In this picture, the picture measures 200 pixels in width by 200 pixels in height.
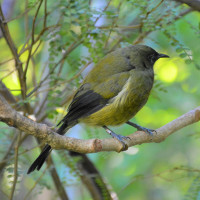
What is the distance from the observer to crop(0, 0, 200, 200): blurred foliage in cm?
273

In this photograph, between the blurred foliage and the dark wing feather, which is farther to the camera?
the dark wing feather

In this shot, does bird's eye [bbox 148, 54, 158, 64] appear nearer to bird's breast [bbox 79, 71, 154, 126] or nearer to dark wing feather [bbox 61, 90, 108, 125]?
bird's breast [bbox 79, 71, 154, 126]

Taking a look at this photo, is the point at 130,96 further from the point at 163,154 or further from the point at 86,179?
the point at 163,154

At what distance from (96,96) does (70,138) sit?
1.07 m

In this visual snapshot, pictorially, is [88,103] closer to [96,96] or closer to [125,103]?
[96,96]

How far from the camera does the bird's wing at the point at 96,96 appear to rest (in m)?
3.01

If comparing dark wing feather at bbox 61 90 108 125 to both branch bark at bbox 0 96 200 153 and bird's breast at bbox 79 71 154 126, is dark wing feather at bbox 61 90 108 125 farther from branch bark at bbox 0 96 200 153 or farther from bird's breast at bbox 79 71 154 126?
branch bark at bbox 0 96 200 153

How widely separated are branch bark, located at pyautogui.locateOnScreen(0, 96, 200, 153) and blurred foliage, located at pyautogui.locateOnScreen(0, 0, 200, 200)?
27 centimetres

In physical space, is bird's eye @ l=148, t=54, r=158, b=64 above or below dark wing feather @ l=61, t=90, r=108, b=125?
above

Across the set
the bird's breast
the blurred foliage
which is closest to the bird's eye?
the blurred foliage

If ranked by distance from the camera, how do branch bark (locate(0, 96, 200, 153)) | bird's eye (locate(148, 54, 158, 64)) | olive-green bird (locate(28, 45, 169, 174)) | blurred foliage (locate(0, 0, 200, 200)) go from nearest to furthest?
branch bark (locate(0, 96, 200, 153)) → blurred foliage (locate(0, 0, 200, 200)) → olive-green bird (locate(28, 45, 169, 174)) → bird's eye (locate(148, 54, 158, 64))

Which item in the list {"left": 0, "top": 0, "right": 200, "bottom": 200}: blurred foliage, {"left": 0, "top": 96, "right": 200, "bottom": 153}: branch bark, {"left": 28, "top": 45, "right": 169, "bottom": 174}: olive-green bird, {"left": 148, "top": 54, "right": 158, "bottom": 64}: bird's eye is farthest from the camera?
{"left": 148, "top": 54, "right": 158, "bottom": 64}: bird's eye

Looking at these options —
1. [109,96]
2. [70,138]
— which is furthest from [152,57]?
[70,138]

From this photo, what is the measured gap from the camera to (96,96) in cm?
305
